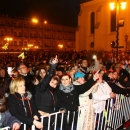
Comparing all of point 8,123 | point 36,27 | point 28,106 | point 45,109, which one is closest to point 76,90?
point 45,109

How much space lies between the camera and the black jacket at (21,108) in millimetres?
4137

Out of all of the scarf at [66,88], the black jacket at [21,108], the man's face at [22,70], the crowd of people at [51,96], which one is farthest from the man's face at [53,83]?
the man's face at [22,70]

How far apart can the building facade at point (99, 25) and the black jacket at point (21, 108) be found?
32.7 m

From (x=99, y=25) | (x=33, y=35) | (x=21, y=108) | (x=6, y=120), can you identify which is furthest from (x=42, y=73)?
(x=33, y=35)

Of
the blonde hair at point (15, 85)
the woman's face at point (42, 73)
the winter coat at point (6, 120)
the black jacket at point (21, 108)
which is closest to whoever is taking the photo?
the winter coat at point (6, 120)

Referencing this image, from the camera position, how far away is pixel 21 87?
4.48 metres

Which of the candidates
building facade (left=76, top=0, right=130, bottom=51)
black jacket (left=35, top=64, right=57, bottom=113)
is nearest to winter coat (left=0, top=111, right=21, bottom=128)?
black jacket (left=35, top=64, right=57, bottom=113)

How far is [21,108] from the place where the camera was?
4316mm

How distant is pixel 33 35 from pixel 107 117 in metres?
75.3

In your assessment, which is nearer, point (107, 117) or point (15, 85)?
point (15, 85)

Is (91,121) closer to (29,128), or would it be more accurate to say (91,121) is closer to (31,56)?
(29,128)

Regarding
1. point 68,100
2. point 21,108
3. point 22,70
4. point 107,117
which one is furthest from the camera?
point 22,70

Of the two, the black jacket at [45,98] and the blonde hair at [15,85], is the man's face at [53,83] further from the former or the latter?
the blonde hair at [15,85]

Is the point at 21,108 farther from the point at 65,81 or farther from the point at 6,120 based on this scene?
the point at 65,81
